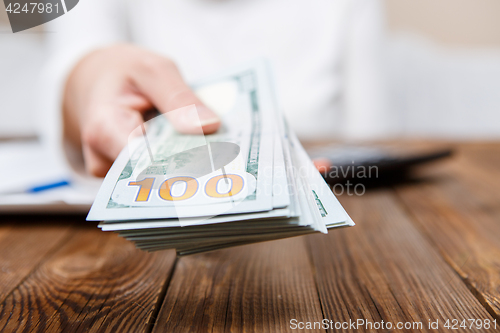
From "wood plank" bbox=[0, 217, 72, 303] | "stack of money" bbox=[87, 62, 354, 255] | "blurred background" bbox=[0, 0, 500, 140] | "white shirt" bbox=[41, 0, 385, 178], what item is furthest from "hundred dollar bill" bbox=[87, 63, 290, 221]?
"blurred background" bbox=[0, 0, 500, 140]

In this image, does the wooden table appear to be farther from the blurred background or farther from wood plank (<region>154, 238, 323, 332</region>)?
the blurred background

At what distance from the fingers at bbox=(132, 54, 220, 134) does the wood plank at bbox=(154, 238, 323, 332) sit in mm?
123

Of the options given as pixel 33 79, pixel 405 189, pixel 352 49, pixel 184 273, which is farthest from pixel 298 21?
pixel 33 79

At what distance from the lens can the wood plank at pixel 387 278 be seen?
21cm

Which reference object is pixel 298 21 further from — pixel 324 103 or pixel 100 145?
pixel 100 145

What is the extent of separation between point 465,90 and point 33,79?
2.01 m

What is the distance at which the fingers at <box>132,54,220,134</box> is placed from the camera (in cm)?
29

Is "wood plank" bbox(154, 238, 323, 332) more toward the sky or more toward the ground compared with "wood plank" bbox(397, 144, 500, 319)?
more toward the sky

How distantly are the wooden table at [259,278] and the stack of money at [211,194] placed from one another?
0.14 feet

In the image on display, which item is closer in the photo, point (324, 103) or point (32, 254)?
point (32, 254)

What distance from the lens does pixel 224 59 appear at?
41.6 inches

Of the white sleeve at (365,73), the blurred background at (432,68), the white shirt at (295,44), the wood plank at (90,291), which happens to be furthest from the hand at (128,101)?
the blurred background at (432,68)

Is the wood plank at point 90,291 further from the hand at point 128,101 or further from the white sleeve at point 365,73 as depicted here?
the white sleeve at point 365,73

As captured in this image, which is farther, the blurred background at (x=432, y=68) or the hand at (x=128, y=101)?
the blurred background at (x=432, y=68)
